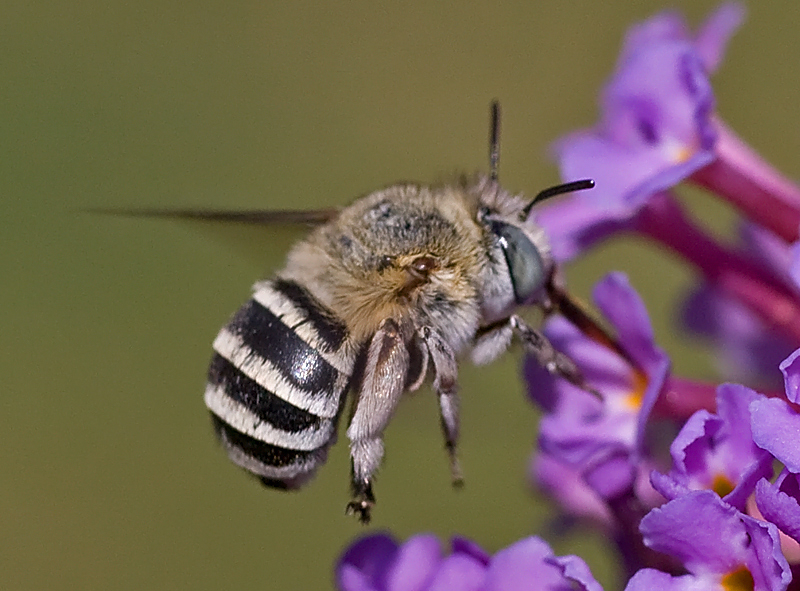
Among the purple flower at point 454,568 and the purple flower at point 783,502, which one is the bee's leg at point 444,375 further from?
the purple flower at point 783,502

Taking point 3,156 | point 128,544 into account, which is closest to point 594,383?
point 128,544

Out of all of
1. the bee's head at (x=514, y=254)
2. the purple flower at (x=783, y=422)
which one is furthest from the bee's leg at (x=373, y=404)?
the purple flower at (x=783, y=422)

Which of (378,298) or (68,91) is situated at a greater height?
(378,298)

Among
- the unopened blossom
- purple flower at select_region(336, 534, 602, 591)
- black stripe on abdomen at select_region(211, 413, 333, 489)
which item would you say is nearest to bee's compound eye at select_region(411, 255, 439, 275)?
black stripe on abdomen at select_region(211, 413, 333, 489)

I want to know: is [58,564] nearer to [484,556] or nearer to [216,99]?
[216,99]

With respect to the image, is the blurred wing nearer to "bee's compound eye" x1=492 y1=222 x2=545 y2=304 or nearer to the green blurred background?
"bee's compound eye" x1=492 y1=222 x2=545 y2=304
